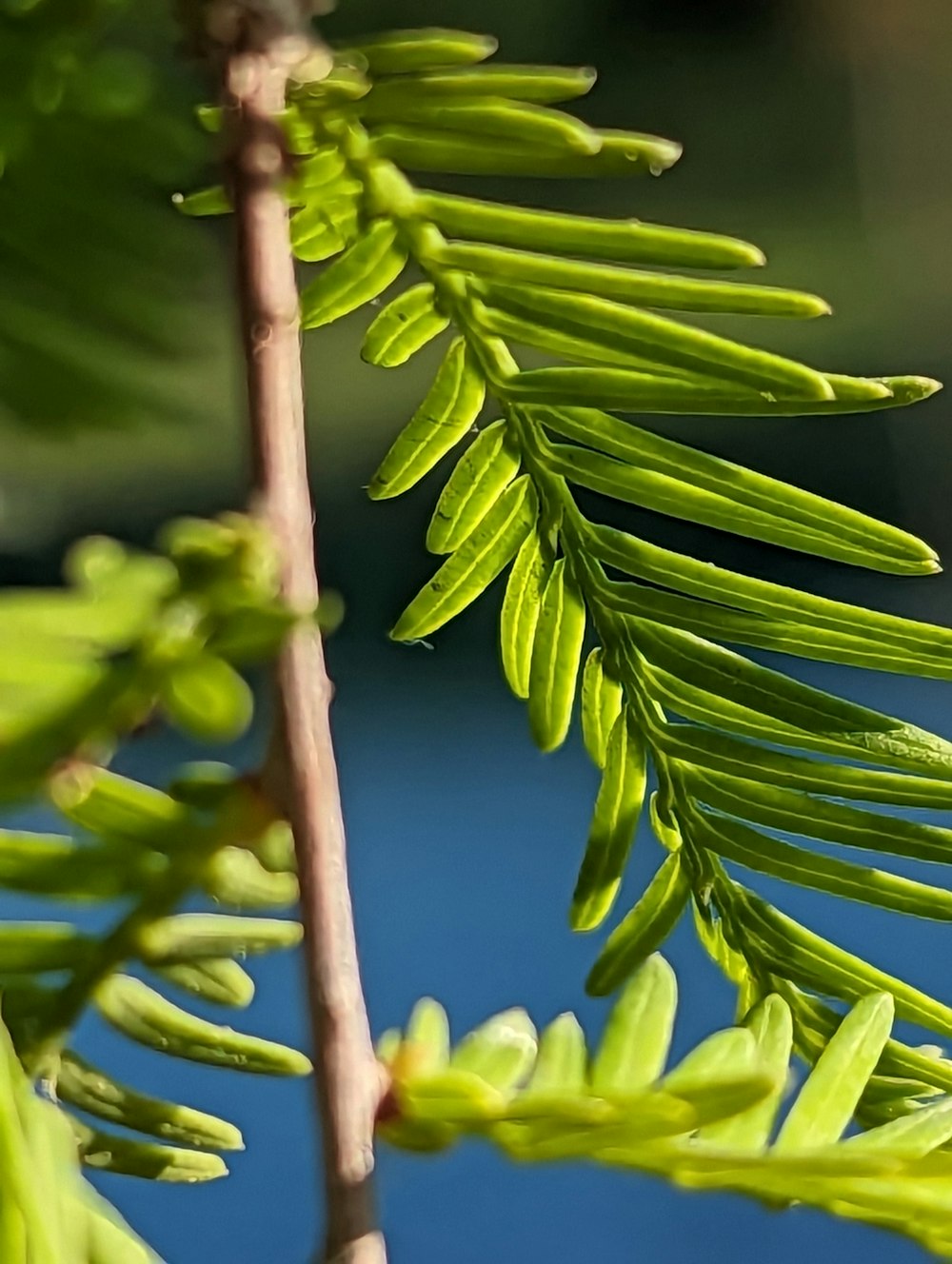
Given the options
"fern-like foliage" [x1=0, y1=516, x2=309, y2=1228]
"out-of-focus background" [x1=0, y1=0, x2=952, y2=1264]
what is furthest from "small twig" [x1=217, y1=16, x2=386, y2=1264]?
"out-of-focus background" [x1=0, y1=0, x2=952, y2=1264]

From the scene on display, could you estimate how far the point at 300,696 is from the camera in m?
0.15

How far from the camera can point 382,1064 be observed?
0.15 metres

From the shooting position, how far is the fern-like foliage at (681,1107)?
0.40 feet

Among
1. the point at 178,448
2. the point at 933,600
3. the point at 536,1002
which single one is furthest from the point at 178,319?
the point at 933,600

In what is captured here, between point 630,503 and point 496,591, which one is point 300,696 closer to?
point 630,503

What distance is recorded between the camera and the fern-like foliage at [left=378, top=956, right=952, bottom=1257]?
0.12m

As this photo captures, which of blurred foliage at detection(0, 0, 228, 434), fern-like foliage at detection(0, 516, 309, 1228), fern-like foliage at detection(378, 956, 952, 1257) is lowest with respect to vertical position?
fern-like foliage at detection(378, 956, 952, 1257)

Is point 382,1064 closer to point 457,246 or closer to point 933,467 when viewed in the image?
point 457,246

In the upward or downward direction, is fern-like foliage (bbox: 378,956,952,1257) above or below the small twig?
below

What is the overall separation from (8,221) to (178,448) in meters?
0.61

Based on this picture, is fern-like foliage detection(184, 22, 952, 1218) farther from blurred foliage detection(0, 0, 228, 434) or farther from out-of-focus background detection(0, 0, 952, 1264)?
out-of-focus background detection(0, 0, 952, 1264)

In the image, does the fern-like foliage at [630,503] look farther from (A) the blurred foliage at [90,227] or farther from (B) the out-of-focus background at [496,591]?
(B) the out-of-focus background at [496,591]

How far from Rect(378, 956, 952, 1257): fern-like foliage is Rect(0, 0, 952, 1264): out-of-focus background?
2.00 ft

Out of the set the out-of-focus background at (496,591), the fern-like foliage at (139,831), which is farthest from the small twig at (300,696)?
the out-of-focus background at (496,591)
